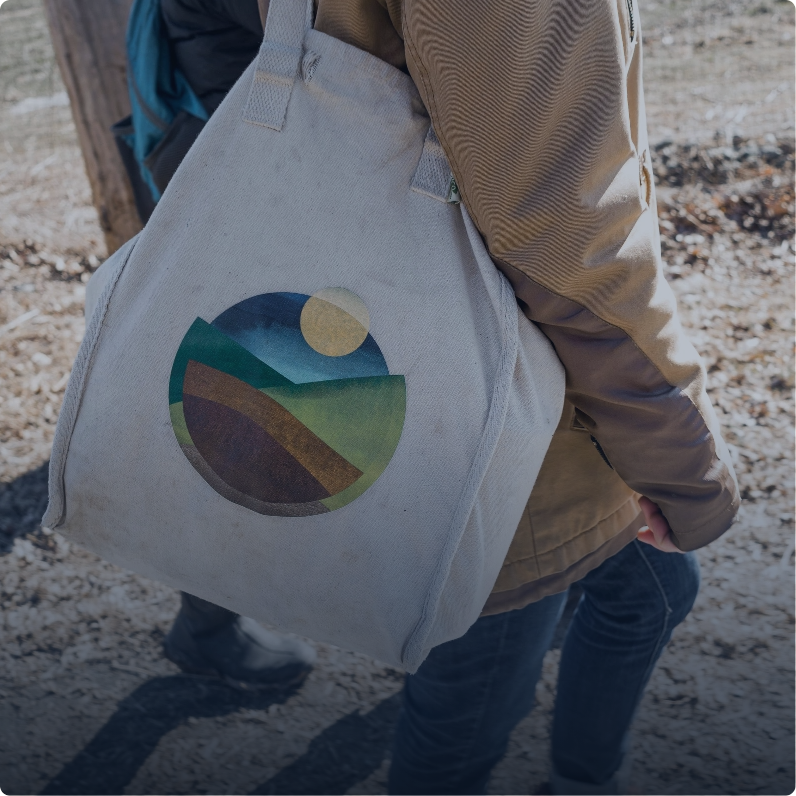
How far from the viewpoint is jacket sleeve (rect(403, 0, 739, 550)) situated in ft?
2.96

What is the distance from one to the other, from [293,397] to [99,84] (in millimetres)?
1925

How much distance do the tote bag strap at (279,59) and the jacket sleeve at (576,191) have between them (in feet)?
0.61

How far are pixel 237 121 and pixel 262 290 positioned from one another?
245mm

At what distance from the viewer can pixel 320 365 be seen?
1087 millimetres

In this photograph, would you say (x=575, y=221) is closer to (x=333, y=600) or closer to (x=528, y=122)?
(x=528, y=122)

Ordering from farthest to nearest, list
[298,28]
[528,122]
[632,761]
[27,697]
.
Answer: [27,697]
[632,761]
[298,28]
[528,122]

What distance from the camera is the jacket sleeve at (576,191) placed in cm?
90

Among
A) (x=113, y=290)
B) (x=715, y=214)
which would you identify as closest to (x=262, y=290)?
(x=113, y=290)

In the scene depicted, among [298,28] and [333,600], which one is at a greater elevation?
[298,28]

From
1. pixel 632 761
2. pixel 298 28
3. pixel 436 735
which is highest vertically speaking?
pixel 298 28

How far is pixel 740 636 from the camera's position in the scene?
8.06 ft

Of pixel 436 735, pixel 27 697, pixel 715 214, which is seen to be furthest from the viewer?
pixel 715 214

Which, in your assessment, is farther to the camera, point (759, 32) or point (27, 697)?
point (759, 32)

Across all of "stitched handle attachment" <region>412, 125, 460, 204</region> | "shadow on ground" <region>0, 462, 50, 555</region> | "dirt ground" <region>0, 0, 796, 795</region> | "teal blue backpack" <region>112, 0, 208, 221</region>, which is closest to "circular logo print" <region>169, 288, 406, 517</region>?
"stitched handle attachment" <region>412, 125, 460, 204</region>
